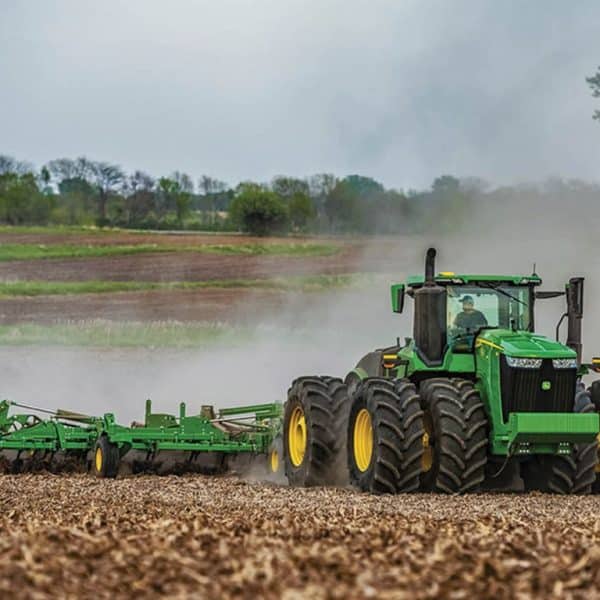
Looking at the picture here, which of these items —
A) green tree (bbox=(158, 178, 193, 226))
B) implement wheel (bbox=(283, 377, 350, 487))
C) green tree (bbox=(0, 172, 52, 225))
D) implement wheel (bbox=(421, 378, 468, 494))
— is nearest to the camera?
implement wheel (bbox=(421, 378, 468, 494))

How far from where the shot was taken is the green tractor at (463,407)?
14.5 meters

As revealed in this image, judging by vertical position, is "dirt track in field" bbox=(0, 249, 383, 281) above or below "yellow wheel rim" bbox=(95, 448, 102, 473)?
above

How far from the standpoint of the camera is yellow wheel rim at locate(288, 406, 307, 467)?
17016mm

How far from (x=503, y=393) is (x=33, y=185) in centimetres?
6269

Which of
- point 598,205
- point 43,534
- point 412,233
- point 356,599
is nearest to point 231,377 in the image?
point 412,233

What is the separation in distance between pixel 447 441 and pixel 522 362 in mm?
1270

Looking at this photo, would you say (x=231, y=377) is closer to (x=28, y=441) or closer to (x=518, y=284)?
(x=28, y=441)

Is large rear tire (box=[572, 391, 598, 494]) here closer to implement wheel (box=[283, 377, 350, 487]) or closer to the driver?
the driver

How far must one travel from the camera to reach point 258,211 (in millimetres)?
55375

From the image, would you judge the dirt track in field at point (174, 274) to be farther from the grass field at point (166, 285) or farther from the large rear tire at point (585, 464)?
the large rear tire at point (585, 464)

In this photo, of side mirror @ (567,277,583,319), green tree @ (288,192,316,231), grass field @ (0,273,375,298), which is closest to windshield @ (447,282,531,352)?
side mirror @ (567,277,583,319)

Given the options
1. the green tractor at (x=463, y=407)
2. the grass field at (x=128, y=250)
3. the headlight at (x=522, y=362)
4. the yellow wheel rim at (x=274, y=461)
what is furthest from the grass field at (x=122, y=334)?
the headlight at (x=522, y=362)

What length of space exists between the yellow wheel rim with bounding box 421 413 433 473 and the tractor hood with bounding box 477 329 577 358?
1138mm

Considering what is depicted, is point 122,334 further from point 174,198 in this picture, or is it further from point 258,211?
point 174,198
